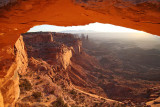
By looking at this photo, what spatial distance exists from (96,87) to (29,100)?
514 inches

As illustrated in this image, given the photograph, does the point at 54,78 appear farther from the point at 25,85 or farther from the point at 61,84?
the point at 25,85

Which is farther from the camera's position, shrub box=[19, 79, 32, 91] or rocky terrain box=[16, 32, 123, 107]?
shrub box=[19, 79, 32, 91]

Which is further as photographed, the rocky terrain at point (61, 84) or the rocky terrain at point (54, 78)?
the rocky terrain at point (61, 84)

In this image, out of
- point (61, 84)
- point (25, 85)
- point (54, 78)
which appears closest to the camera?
point (25, 85)

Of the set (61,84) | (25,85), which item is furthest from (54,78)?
(25,85)

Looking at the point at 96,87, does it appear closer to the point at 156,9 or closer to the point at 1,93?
the point at 1,93

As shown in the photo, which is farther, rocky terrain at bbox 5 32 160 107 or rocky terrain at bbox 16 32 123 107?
rocky terrain at bbox 5 32 160 107

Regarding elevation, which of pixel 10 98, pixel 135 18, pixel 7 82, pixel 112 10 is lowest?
pixel 10 98

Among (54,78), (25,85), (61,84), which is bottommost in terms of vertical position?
(61,84)

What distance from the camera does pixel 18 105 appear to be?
518 centimetres

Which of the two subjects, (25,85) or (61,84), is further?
(61,84)

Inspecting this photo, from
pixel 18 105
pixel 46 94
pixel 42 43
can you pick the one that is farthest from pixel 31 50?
pixel 18 105

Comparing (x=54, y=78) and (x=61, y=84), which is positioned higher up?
(x=54, y=78)

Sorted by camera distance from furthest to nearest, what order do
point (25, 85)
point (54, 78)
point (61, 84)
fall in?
point (54, 78)
point (61, 84)
point (25, 85)
